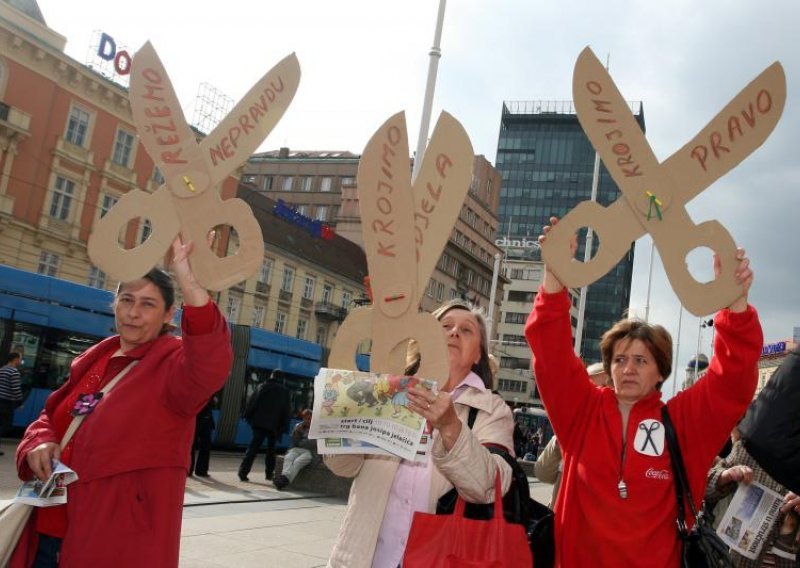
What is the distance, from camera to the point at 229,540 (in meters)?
5.93

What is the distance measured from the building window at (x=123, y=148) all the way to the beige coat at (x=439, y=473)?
2980 centimetres

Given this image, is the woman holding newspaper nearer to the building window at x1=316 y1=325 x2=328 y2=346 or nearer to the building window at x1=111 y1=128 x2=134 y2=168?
the building window at x1=111 y1=128 x2=134 y2=168

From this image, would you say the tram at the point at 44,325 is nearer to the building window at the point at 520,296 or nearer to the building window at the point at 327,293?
the building window at the point at 327,293

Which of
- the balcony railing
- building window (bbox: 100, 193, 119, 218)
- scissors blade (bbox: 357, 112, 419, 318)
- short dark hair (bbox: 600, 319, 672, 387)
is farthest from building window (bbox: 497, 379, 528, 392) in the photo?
scissors blade (bbox: 357, 112, 419, 318)

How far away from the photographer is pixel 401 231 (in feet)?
7.76

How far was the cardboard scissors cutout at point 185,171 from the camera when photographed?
98.5 inches

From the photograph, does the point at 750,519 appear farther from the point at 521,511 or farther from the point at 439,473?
the point at 439,473

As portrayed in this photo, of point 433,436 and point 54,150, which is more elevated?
point 54,150

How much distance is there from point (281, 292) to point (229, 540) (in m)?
35.8

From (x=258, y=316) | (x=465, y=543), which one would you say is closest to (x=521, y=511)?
(x=465, y=543)

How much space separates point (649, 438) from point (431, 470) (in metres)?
0.76

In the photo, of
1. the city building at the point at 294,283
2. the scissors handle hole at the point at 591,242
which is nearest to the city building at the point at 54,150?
the city building at the point at 294,283

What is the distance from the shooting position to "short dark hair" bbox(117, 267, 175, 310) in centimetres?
269

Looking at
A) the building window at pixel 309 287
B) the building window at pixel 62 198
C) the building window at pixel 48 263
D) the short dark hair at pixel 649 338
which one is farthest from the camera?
the building window at pixel 309 287
